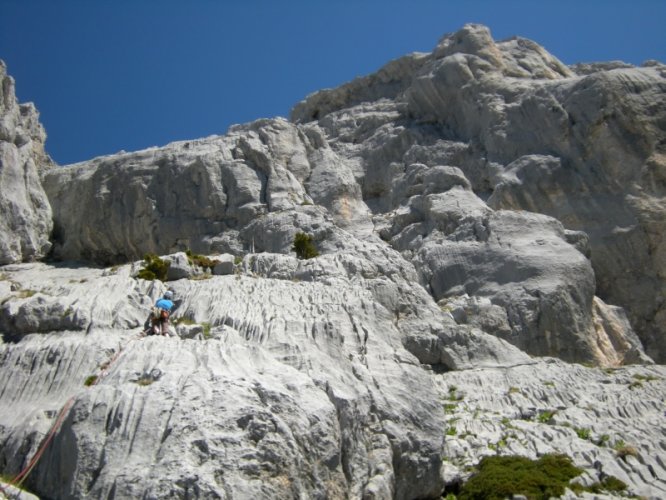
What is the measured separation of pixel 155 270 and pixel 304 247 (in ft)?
33.9

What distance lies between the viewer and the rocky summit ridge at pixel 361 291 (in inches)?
1094

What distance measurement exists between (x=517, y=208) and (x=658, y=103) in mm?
13702

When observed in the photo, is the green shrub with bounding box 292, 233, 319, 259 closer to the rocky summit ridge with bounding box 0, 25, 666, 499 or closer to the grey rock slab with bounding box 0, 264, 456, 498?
the rocky summit ridge with bounding box 0, 25, 666, 499

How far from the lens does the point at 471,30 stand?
3231 inches

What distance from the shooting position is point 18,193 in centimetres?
5862

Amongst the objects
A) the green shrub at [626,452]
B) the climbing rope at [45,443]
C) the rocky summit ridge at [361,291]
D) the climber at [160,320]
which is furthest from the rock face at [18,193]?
the green shrub at [626,452]

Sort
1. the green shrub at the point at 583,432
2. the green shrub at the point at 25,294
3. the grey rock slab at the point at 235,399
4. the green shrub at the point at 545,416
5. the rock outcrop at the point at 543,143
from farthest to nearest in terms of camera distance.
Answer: the rock outcrop at the point at 543,143 < the green shrub at the point at 545,416 < the green shrub at the point at 25,294 < the green shrub at the point at 583,432 < the grey rock slab at the point at 235,399

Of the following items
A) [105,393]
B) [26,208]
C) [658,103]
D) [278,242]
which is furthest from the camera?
[658,103]

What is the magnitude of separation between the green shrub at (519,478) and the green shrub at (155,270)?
17.8m

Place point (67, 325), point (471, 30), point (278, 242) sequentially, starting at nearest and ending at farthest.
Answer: point (67, 325), point (278, 242), point (471, 30)

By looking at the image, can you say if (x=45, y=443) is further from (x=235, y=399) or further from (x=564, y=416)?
(x=564, y=416)

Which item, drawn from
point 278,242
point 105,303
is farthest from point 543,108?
point 105,303

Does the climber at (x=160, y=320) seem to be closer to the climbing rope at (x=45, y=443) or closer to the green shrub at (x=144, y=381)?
the climbing rope at (x=45, y=443)

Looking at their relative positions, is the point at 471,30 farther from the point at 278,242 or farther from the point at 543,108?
the point at 278,242
